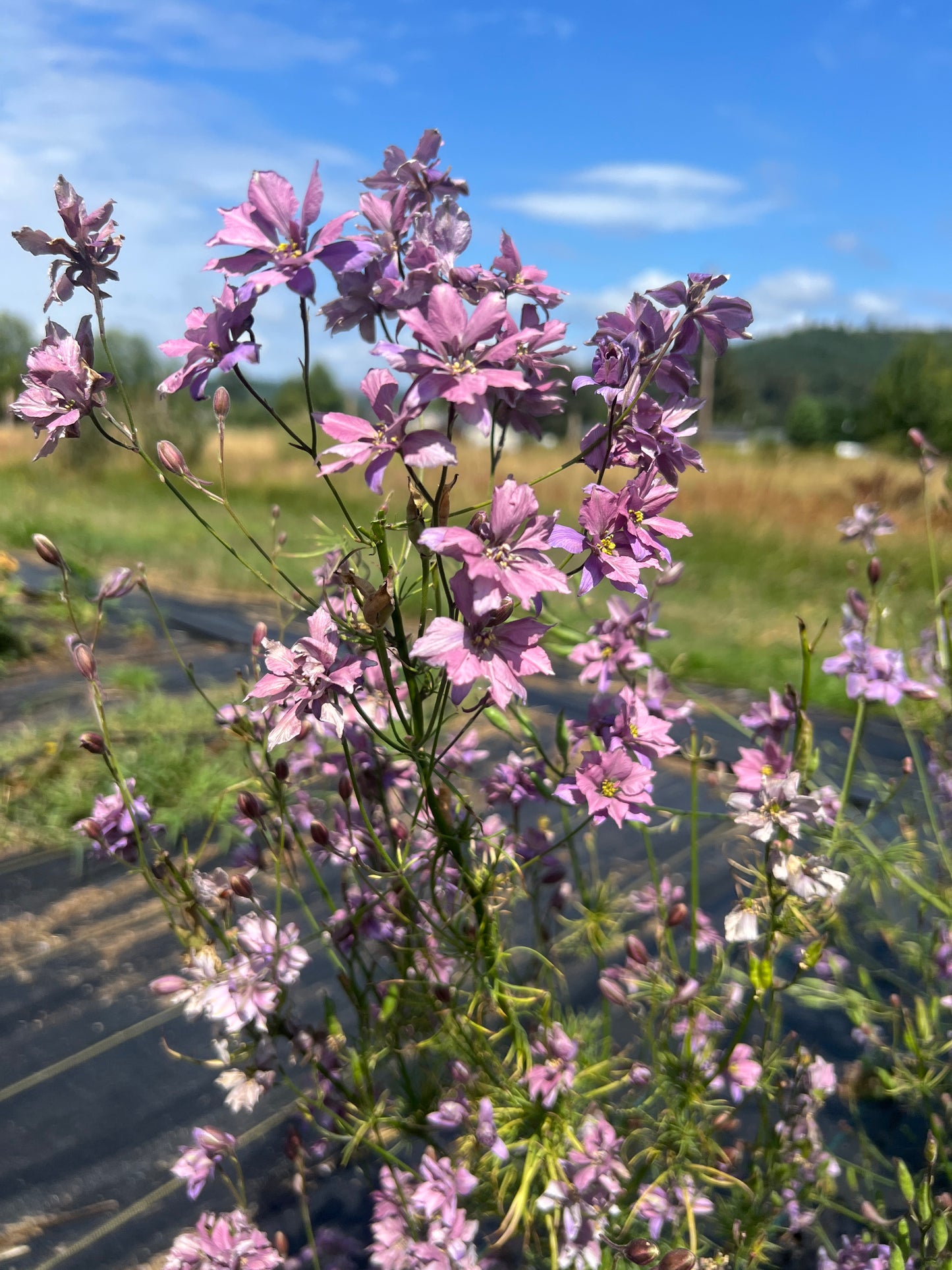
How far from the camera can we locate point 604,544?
83 cm

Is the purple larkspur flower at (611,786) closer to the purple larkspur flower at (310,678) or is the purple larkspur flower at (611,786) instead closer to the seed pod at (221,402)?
the purple larkspur flower at (310,678)

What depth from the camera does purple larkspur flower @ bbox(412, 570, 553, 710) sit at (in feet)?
2.43

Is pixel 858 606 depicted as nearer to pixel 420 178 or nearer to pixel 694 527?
pixel 420 178

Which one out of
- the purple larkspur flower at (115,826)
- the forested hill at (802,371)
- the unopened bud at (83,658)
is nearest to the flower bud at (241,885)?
the purple larkspur flower at (115,826)

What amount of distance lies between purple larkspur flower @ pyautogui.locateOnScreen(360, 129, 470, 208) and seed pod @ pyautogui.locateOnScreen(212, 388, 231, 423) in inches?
10.4

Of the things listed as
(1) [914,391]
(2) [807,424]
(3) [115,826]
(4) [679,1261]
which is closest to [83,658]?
(3) [115,826]

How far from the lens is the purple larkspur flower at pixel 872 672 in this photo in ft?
4.57

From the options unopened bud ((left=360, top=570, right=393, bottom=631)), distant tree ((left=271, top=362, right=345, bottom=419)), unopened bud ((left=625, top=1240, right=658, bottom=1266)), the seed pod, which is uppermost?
distant tree ((left=271, top=362, right=345, bottom=419))

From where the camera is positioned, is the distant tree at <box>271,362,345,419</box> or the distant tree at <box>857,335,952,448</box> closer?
the distant tree at <box>271,362,345,419</box>

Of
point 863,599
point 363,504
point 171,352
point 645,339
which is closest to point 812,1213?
point 863,599

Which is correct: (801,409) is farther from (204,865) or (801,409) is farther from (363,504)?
(204,865)

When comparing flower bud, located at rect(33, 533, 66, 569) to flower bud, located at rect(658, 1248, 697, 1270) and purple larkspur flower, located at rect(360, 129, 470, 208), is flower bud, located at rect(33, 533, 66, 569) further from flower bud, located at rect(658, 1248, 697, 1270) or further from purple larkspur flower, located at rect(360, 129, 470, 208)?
flower bud, located at rect(658, 1248, 697, 1270)

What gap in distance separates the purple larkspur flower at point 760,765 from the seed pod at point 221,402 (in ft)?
2.43

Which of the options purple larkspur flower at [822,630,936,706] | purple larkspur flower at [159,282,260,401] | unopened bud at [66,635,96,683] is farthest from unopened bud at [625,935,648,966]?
purple larkspur flower at [159,282,260,401]
